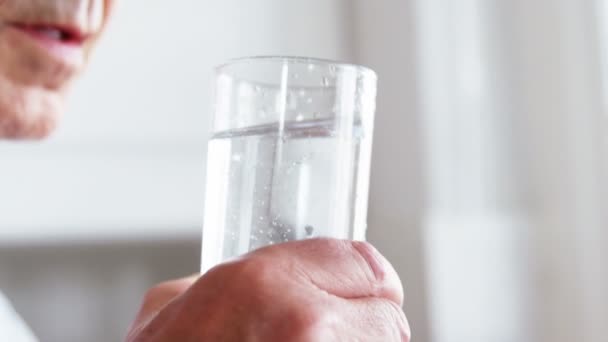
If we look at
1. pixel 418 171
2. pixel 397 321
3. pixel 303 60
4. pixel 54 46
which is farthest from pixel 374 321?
pixel 418 171

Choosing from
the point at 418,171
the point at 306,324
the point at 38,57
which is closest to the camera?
the point at 306,324

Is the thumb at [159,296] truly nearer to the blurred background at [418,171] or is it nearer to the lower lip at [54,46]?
the lower lip at [54,46]

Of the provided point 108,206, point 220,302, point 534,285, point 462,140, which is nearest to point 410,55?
point 462,140

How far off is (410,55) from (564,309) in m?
0.57

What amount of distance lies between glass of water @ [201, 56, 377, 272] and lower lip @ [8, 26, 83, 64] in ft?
0.49

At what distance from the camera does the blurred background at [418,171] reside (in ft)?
4.02

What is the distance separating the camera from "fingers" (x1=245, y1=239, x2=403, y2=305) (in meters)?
0.37

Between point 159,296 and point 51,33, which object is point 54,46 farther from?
point 159,296

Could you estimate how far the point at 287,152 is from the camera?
0.39m

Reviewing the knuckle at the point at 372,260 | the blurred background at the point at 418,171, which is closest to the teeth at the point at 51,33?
the knuckle at the point at 372,260

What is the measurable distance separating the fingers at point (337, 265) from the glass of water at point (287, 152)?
0.6 inches

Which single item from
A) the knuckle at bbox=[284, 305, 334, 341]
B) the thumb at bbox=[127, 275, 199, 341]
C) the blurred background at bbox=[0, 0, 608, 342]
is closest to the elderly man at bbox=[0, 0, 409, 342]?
the knuckle at bbox=[284, 305, 334, 341]

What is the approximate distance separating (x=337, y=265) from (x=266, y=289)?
0.05 metres

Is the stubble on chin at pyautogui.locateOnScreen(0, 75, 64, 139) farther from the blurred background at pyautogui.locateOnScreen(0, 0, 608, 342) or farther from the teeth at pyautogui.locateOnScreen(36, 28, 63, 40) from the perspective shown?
the blurred background at pyautogui.locateOnScreen(0, 0, 608, 342)
